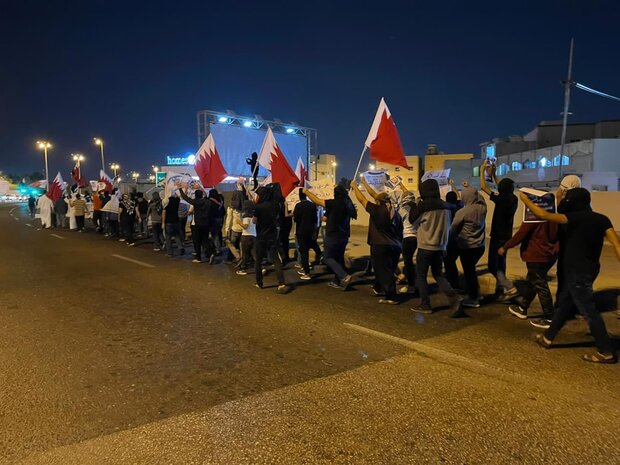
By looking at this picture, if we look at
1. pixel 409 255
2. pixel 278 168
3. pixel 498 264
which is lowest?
pixel 498 264

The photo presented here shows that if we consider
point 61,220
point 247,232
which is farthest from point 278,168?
point 61,220

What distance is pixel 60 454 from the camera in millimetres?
3113

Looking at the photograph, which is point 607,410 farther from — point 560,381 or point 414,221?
point 414,221

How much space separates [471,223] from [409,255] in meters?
1.27

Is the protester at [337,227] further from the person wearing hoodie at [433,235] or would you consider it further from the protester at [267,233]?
the person wearing hoodie at [433,235]

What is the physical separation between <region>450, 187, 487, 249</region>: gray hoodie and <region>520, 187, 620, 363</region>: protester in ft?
6.98

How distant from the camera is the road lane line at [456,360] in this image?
4.47 meters

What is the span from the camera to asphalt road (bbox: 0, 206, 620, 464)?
3207 millimetres

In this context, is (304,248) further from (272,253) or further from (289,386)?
(289,386)

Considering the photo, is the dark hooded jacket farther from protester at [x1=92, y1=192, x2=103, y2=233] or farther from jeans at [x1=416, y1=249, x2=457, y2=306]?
protester at [x1=92, y1=192, x2=103, y2=233]

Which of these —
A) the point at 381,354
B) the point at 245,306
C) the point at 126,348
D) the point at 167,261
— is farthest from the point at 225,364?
the point at 167,261

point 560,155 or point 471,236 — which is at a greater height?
point 560,155

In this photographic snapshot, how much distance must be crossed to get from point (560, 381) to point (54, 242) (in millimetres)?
16115

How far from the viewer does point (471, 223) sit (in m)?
7.23
